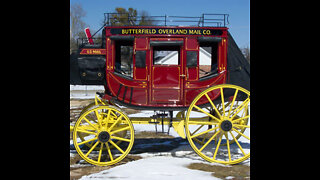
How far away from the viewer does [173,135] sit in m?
8.23

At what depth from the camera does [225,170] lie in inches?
196

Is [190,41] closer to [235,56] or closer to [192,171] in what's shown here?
[235,56]

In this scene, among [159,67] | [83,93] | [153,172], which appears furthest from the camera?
[83,93]

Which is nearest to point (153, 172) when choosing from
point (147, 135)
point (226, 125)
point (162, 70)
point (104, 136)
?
point (104, 136)

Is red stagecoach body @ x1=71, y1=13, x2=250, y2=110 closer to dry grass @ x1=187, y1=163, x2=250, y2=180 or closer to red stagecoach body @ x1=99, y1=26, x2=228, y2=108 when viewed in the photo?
red stagecoach body @ x1=99, y1=26, x2=228, y2=108

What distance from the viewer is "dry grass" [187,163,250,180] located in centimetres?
470

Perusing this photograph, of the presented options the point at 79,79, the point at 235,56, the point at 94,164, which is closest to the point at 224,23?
Answer: the point at 235,56

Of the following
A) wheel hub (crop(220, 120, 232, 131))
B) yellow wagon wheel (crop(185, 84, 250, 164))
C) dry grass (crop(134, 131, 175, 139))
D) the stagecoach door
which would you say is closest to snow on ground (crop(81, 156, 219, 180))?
yellow wagon wheel (crop(185, 84, 250, 164))

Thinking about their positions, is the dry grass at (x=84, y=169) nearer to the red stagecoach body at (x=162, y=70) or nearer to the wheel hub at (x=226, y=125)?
the red stagecoach body at (x=162, y=70)

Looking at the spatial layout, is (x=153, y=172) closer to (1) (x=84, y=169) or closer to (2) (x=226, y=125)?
(1) (x=84, y=169)

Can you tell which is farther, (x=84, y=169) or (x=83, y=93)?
(x=83, y=93)

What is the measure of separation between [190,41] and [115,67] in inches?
71.8

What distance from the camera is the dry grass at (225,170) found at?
4695 mm

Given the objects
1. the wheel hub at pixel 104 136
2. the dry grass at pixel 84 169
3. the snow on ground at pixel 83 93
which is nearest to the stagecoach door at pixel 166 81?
the wheel hub at pixel 104 136
